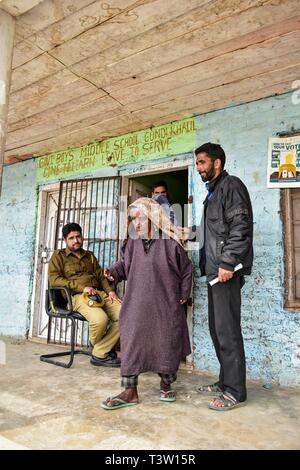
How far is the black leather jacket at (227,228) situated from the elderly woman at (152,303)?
0.24 m

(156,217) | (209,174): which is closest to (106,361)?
(156,217)

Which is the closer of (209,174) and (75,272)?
(209,174)

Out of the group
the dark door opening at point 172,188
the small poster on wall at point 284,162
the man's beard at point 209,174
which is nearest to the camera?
the man's beard at point 209,174

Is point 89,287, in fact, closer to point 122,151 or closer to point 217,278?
point 217,278

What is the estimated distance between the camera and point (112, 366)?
349 centimetres

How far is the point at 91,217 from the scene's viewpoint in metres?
4.62

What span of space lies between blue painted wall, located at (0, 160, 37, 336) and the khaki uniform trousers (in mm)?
1895

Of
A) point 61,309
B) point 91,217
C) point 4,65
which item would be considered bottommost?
point 61,309

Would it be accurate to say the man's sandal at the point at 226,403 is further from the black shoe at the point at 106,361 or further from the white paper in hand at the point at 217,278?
the black shoe at the point at 106,361

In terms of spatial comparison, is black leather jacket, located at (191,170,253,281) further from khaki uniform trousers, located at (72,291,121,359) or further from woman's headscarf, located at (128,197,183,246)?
khaki uniform trousers, located at (72,291,121,359)

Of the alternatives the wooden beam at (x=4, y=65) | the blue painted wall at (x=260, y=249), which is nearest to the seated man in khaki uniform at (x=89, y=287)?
the blue painted wall at (x=260, y=249)

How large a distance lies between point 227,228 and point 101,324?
171 centimetres

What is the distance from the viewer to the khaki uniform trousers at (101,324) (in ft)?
11.3

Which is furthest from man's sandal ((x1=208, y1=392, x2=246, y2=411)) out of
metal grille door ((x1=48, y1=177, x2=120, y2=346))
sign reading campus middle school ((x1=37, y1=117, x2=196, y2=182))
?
sign reading campus middle school ((x1=37, y1=117, x2=196, y2=182))
